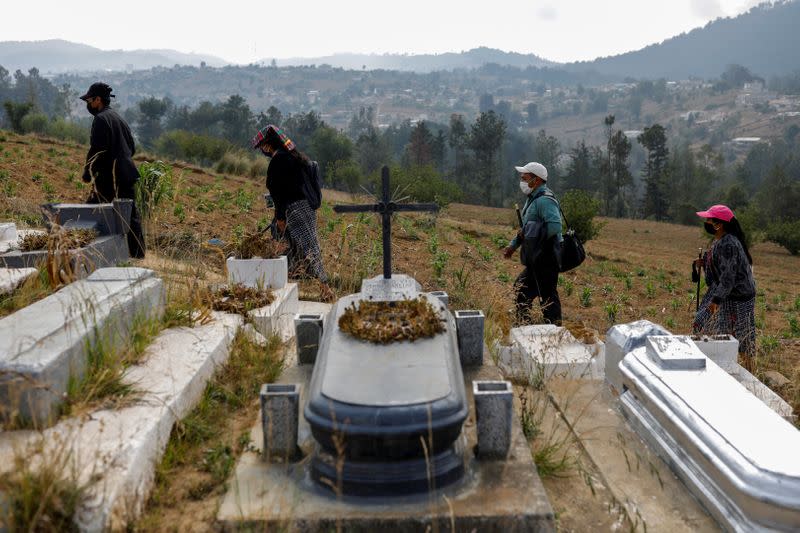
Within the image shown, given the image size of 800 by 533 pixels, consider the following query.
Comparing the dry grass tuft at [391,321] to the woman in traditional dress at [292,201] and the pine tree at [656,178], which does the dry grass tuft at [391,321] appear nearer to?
the woman in traditional dress at [292,201]

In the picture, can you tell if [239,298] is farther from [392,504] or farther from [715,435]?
[715,435]

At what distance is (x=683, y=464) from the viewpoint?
11.4 feet

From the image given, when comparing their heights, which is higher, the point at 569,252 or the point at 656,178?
the point at 569,252

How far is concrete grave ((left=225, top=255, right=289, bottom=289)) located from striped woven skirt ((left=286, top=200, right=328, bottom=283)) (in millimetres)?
661

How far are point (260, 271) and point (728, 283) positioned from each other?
404 centimetres

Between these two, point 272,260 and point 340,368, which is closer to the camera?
point 340,368

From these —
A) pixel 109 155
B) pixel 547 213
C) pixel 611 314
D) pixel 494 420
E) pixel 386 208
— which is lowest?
pixel 611 314

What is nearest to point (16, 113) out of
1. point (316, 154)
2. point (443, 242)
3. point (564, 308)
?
point (316, 154)

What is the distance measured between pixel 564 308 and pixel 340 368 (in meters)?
9.94

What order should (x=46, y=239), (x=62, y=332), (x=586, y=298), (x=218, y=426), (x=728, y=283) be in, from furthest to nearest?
(x=586, y=298), (x=46, y=239), (x=728, y=283), (x=218, y=426), (x=62, y=332)

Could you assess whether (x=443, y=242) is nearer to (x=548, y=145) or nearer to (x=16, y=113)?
(x=16, y=113)

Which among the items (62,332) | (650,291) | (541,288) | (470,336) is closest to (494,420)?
(470,336)

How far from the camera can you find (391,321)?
12.9ft

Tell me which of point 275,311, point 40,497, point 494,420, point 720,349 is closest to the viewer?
point 40,497
